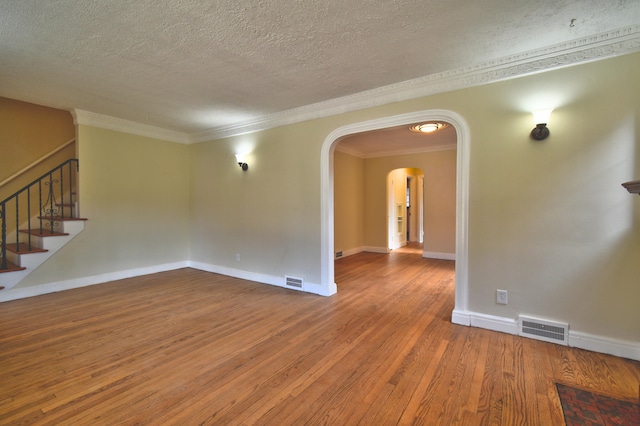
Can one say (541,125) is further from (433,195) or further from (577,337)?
(433,195)

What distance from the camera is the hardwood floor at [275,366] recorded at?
6.05 ft

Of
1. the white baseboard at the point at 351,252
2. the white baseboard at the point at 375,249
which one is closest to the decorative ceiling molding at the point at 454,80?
the white baseboard at the point at 351,252

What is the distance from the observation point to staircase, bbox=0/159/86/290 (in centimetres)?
397

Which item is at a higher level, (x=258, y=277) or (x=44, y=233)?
(x=44, y=233)

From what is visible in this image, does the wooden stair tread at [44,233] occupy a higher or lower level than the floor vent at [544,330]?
higher

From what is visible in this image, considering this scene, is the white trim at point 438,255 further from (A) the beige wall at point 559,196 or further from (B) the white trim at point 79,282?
(B) the white trim at point 79,282

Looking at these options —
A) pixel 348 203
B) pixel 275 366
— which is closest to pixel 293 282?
pixel 275 366

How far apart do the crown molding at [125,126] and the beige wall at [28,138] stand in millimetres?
998

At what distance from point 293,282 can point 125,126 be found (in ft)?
12.8

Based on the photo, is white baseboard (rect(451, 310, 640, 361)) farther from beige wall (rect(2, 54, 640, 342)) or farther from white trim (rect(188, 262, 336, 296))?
white trim (rect(188, 262, 336, 296))

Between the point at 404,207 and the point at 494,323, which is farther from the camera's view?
the point at 404,207

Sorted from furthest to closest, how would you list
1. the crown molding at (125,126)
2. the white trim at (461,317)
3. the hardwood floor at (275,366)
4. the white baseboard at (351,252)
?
1. the white baseboard at (351,252)
2. the crown molding at (125,126)
3. the white trim at (461,317)
4. the hardwood floor at (275,366)

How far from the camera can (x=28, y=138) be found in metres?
4.79

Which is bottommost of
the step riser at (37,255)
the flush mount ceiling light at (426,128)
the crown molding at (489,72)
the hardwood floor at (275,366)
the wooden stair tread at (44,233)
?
the hardwood floor at (275,366)
